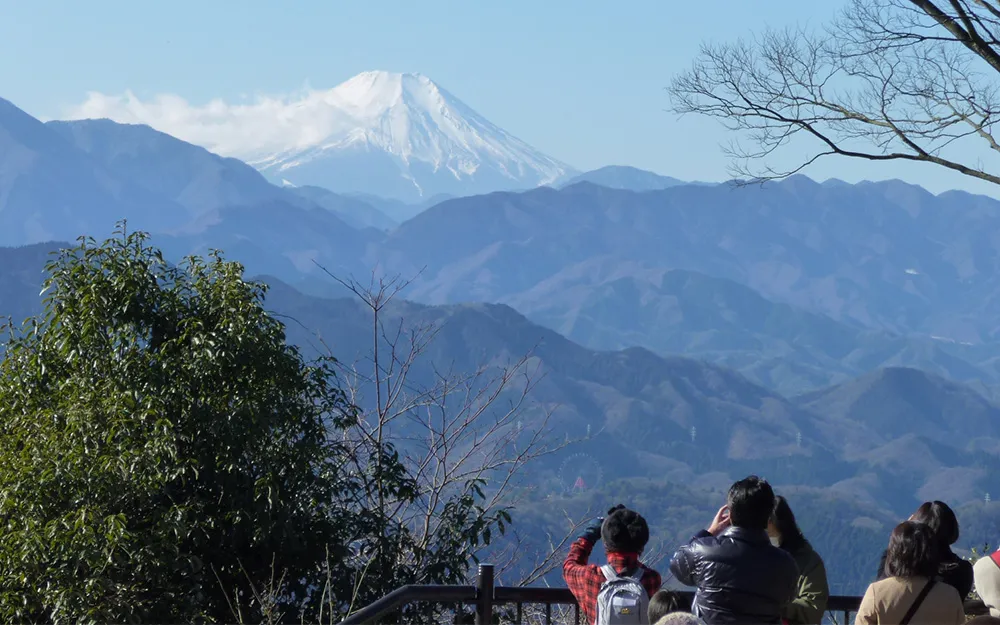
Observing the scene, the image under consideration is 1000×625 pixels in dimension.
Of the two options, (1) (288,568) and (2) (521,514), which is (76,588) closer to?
(1) (288,568)

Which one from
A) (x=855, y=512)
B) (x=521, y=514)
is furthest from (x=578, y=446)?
A: (x=521, y=514)

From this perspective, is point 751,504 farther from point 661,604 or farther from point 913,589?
point 913,589

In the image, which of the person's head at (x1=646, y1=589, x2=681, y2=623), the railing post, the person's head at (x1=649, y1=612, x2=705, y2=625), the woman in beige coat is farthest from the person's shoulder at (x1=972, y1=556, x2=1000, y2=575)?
the railing post

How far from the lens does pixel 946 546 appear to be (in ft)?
12.9

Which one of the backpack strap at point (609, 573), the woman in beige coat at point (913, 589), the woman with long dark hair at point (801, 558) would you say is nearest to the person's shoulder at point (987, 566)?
the woman in beige coat at point (913, 589)

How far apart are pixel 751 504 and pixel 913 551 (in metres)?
0.49

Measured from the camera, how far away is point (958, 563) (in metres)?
3.88

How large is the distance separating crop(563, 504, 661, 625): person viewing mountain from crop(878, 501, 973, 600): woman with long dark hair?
780 millimetres

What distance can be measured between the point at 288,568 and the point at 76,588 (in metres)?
1.25

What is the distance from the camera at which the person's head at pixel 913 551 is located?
138 inches

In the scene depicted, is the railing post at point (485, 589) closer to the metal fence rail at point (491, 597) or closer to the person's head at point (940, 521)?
the metal fence rail at point (491, 597)

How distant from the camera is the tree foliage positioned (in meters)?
6.10

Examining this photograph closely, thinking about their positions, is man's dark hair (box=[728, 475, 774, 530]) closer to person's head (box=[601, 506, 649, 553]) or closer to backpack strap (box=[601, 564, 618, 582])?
person's head (box=[601, 506, 649, 553])

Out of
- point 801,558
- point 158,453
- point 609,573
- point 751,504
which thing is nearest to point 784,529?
point 801,558
